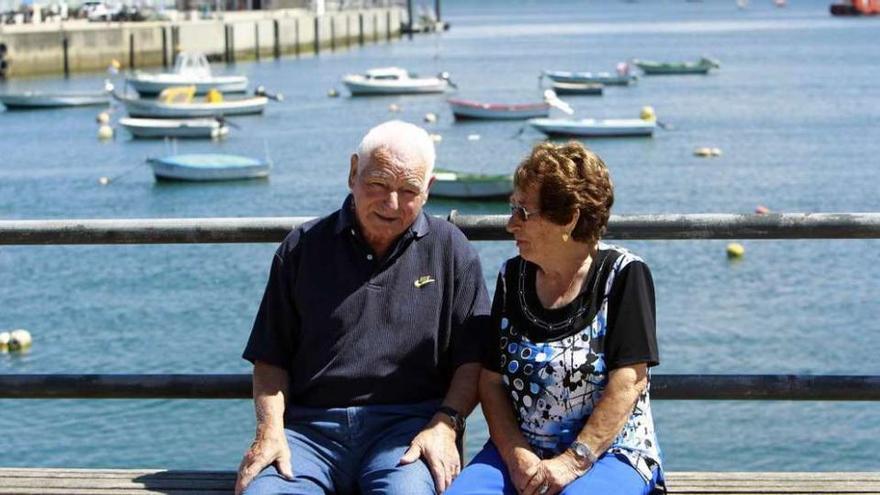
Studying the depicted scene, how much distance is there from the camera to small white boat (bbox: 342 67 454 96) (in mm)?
64062

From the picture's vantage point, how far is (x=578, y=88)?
64.8 m

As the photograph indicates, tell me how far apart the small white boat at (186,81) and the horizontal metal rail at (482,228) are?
2240 inches

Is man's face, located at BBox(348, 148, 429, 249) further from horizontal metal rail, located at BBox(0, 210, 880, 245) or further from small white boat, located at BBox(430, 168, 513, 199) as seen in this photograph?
small white boat, located at BBox(430, 168, 513, 199)

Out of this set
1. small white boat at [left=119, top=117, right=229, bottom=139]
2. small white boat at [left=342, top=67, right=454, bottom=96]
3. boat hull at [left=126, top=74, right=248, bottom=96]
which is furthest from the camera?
small white boat at [left=342, top=67, right=454, bottom=96]

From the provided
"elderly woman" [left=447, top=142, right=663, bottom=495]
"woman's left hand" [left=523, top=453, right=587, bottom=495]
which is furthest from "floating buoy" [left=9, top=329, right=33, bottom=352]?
"woman's left hand" [left=523, top=453, right=587, bottom=495]

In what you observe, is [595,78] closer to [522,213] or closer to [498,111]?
[498,111]

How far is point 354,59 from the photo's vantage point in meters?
90.9

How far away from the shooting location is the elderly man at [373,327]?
416 cm

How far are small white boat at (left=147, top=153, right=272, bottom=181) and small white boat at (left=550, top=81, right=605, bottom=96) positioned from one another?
27.9 meters

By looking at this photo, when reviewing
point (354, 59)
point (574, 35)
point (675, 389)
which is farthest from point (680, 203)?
point (574, 35)

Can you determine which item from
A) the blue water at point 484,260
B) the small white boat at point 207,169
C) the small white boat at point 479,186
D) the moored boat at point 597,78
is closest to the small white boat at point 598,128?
the blue water at point 484,260

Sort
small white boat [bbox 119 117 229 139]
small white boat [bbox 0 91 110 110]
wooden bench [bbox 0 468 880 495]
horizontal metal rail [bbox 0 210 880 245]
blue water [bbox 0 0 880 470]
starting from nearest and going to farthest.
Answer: wooden bench [bbox 0 468 880 495] < horizontal metal rail [bbox 0 210 880 245] < blue water [bbox 0 0 880 470] < small white boat [bbox 119 117 229 139] < small white boat [bbox 0 91 110 110]

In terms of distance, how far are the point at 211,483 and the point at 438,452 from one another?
71 cm

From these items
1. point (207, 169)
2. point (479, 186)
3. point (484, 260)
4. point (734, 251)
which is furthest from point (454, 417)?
point (207, 169)
